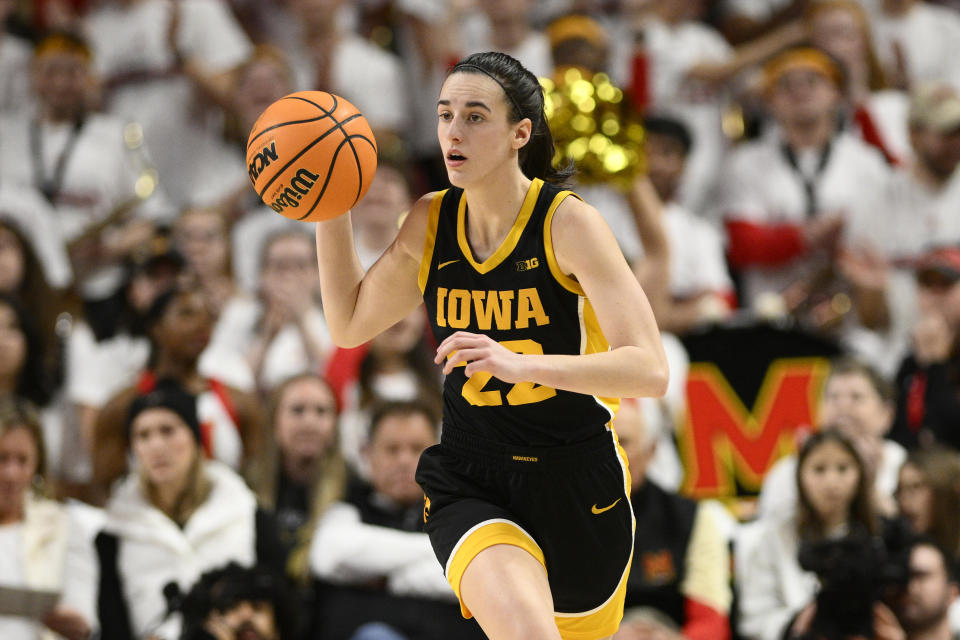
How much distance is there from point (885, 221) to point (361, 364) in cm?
417

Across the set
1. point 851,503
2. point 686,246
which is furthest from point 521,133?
point 686,246

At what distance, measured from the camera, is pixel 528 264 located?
157 inches

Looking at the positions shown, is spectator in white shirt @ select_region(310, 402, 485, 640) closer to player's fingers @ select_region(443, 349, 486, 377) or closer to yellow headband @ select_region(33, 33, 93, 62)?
player's fingers @ select_region(443, 349, 486, 377)

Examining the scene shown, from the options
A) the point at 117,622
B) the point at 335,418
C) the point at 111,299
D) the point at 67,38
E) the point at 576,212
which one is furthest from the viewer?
the point at 67,38

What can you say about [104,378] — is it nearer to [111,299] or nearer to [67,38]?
[111,299]

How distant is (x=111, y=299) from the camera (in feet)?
28.5

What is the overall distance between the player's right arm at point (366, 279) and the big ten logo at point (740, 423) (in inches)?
153

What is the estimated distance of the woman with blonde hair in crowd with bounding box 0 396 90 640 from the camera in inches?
240

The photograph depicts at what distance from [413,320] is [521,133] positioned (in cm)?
378

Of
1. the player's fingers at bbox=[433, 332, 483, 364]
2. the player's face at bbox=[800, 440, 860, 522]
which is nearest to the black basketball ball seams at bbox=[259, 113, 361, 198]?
the player's fingers at bbox=[433, 332, 483, 364]

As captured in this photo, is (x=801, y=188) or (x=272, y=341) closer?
(x=272, y=341)

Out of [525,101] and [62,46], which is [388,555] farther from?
[62,46]

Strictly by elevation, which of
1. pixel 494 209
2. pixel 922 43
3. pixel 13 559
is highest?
pixel 922 43

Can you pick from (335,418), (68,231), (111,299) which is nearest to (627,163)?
(335,418)
